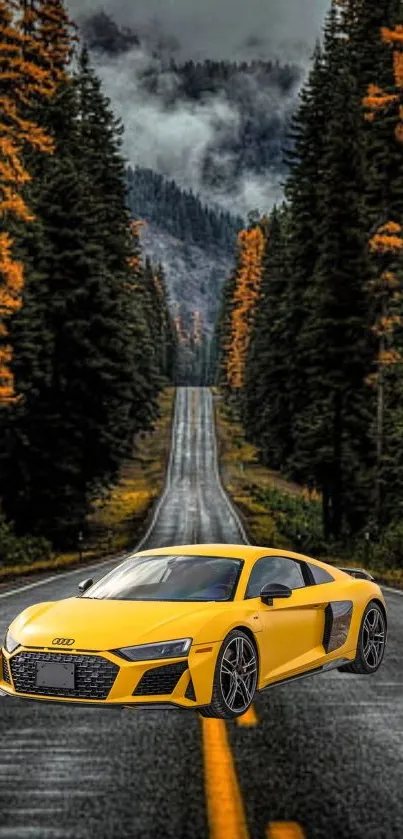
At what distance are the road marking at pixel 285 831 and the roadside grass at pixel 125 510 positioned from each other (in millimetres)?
20353

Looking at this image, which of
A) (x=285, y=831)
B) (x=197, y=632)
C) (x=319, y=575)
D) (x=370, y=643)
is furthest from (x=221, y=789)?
(x=370, y=643)

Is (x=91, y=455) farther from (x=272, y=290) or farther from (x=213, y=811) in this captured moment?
(x=213, y=811)

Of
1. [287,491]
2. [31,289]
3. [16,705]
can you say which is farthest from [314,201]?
[16,705]

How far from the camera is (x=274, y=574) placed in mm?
9359

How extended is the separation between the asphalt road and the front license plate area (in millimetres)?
294

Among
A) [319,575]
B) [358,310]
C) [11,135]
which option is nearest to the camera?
[319,575]

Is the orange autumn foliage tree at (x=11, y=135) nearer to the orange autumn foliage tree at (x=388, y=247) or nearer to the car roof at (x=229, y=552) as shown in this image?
the orange autumn foliage tree at (x=388, y=247)

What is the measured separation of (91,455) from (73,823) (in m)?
35.3

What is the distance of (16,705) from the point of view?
8258 mm

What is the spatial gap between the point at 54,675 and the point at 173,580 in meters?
1.80

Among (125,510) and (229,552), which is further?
(125,510)

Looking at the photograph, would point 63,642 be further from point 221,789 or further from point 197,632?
point 221,789

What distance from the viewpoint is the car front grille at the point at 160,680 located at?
739 centimetres

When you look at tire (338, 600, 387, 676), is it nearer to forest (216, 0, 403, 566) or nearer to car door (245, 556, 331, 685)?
car door (245, 556, 331, 685)
